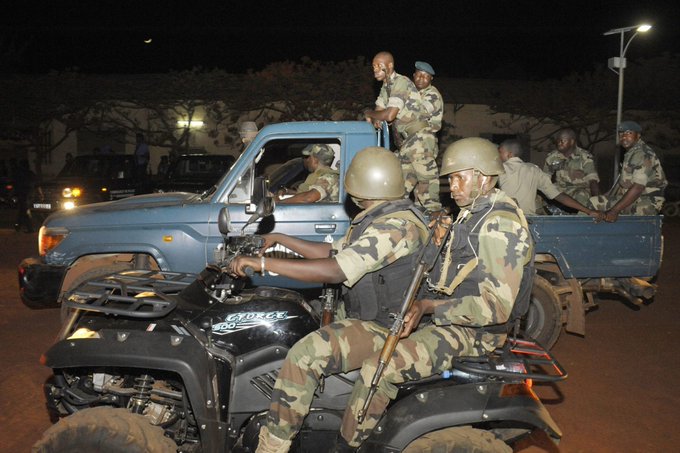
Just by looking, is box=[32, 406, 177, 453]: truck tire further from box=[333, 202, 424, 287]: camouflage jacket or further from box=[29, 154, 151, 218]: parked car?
box=[29, 154, 151, 218]: parked car

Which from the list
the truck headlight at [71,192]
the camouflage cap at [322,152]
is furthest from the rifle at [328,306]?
the truck headlight at [71,192]

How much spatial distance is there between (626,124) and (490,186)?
524 cm

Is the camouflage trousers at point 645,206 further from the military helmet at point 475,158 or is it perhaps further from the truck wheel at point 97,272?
the truck wheel at point 97,272

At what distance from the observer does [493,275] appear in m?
2.88

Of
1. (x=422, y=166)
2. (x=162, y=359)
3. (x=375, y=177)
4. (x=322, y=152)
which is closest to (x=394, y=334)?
(x=375, y=177)

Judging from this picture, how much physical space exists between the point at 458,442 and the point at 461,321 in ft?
1.77

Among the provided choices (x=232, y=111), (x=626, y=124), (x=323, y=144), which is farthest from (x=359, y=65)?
(x=323, y=144)

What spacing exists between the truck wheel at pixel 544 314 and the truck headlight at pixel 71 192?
33.7 feet

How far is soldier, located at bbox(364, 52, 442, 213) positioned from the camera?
21.3 feet

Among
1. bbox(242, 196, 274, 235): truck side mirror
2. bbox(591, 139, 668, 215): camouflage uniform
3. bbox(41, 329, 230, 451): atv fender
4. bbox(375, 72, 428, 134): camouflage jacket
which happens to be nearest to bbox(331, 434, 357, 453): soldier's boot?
bbox(41, 329, 230, 451): atv fender

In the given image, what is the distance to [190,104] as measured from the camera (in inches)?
800

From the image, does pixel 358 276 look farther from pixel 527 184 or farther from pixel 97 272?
pixel 527 184

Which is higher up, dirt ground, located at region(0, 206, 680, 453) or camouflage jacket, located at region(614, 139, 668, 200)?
camouflage jacket, located at region(614, 139, 668, 200)

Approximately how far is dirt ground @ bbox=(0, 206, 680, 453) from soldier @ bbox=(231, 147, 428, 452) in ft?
6.34
